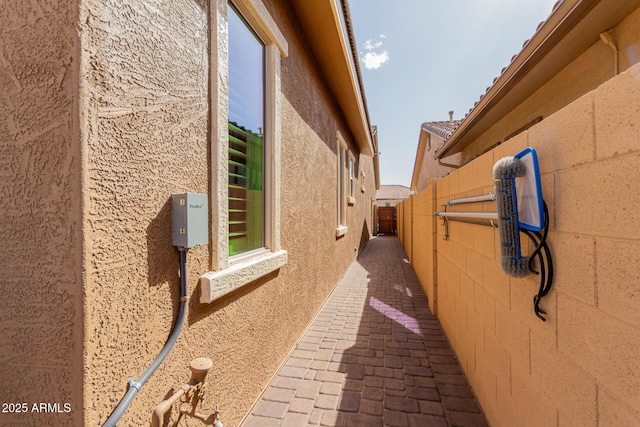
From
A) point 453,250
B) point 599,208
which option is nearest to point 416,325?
point 453,250

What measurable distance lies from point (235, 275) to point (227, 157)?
2.68ft

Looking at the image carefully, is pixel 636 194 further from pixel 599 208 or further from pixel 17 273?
pixel 17 273

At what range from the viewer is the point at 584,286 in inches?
41.8

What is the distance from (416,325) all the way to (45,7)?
4.67 metres

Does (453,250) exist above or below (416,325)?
above

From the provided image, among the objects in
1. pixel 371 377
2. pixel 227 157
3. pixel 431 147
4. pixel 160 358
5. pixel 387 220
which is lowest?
pixel 371 377

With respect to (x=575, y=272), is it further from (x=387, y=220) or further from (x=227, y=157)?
(x=387, y=220)

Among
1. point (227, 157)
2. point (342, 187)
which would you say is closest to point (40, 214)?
point (227, 157)

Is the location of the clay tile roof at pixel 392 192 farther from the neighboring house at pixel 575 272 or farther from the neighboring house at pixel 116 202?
the neighboring house at pixel 116 202

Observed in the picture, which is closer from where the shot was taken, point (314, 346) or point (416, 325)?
point (314, 346)

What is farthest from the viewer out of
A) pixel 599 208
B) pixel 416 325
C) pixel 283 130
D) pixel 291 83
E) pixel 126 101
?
pixel 416 325

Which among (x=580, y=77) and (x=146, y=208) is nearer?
(x=146, y=208)

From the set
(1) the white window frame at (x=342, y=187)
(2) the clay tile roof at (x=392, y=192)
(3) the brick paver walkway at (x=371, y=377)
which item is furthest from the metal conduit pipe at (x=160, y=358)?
(2) the clay tile roof at (x=392, y=192)

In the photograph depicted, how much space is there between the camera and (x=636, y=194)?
0.83m
